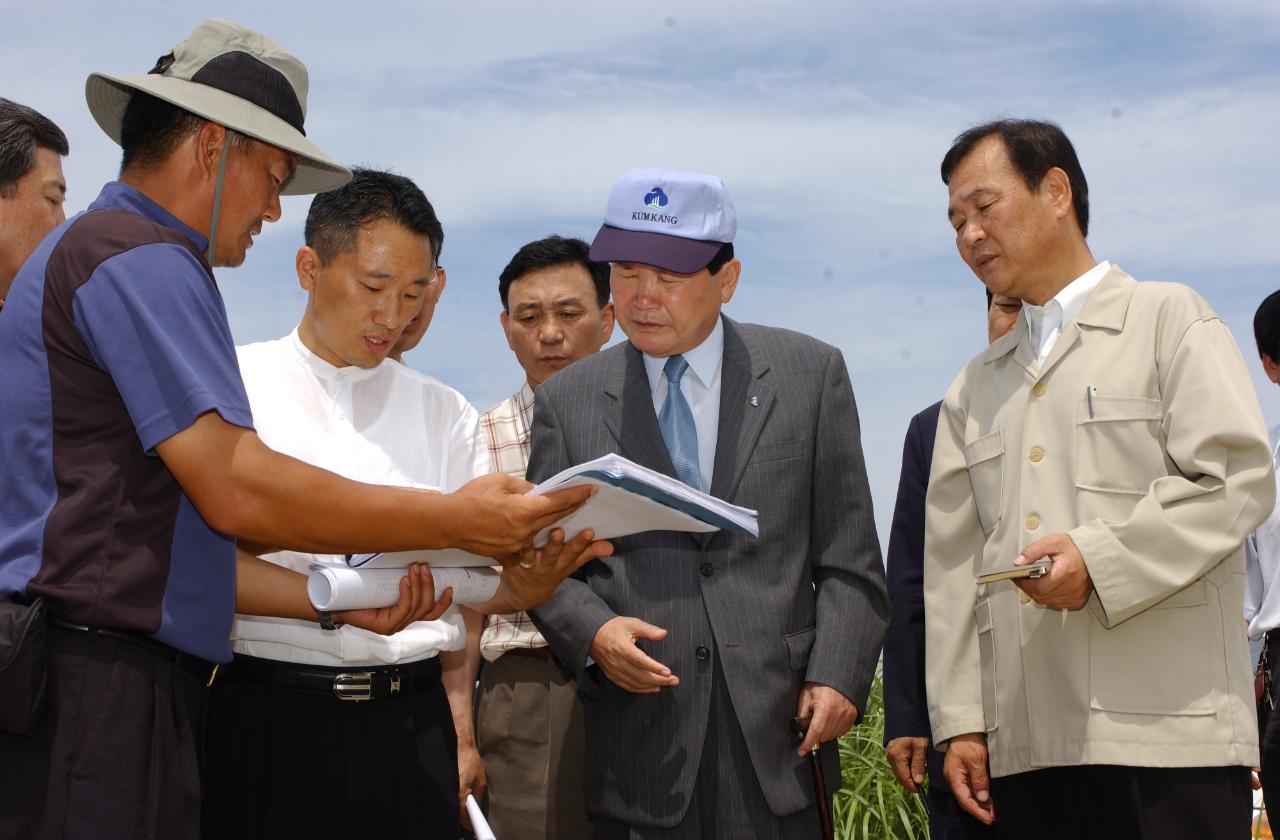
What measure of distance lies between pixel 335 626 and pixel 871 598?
135 cm

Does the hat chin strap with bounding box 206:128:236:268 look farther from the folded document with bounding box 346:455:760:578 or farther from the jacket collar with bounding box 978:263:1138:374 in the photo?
the jacket collar with bounding box 978:263:1138:374

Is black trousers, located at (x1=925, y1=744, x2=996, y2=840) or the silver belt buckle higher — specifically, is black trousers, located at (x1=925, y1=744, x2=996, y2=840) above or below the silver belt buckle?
below

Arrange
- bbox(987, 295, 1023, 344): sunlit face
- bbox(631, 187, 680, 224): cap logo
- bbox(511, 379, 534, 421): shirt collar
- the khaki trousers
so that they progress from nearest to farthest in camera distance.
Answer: bbox(631, 187, 680, 224): cap logo → the khaki trousers → bbox(987, 295, 1023, 344): sunlit face → bbox(511, 379, 534, 421): shirt collar

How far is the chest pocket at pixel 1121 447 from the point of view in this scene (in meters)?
3.00

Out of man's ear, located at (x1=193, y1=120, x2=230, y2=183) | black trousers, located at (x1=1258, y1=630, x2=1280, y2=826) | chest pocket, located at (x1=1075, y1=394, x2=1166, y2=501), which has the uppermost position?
man's ear, located at (x1=193, y1=120, x2=230, y2=183)

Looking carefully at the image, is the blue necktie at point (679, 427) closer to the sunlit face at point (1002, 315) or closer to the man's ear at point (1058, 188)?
the man's ear at point (1058, 188)

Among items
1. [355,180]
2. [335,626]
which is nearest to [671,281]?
[355,180]

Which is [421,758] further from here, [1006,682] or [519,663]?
[1006,682]

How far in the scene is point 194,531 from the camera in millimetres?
2441

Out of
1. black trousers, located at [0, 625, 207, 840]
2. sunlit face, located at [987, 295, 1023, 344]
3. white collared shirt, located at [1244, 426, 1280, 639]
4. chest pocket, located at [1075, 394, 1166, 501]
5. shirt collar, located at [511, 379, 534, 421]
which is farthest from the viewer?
white collared shirt, located at [1244, 426, 1280, 639]

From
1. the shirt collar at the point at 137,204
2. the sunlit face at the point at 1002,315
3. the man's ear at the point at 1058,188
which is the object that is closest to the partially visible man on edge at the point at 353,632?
the shirt collar at the point at 137,204

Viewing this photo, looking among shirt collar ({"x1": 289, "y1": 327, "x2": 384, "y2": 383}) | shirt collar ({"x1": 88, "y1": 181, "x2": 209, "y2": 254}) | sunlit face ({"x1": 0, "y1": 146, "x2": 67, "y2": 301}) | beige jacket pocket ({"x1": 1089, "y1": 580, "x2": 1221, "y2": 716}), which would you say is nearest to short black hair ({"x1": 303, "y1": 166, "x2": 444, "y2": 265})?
shirt collar ({"x1": 289, "y1": 327, "x2": 384, "y2": 383})

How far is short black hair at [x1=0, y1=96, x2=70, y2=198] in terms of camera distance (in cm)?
405

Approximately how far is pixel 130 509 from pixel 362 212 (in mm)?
1522
